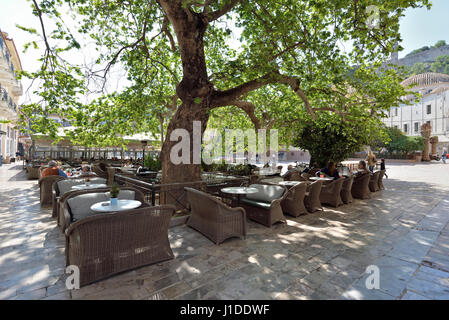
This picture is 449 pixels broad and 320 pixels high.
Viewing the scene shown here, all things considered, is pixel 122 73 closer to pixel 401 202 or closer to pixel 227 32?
pixel 227 32

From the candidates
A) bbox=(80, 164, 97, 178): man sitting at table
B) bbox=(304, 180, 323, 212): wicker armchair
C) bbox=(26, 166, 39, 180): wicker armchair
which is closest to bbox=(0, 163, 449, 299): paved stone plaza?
bbox=(304, 180, 323, 212): wicker armchair

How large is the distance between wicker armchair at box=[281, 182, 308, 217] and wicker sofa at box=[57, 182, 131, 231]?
3350 mm

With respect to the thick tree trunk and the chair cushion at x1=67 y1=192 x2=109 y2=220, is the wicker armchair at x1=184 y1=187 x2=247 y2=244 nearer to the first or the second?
the thick tree trunk

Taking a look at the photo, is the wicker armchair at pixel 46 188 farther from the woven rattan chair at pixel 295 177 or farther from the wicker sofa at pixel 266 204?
the woven rattan chair at pixel 295 177

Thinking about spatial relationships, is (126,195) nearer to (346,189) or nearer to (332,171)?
(332,171)

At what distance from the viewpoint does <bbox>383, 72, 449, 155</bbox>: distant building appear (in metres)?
42.8

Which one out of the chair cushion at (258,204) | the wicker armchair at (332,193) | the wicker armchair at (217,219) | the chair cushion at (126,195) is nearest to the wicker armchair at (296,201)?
the chair cushion at (258,204)

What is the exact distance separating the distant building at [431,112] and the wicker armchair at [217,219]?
4746cm

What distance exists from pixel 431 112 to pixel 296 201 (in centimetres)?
5715

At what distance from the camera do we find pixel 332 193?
261 inches

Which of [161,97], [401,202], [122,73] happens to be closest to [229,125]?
[161,97]

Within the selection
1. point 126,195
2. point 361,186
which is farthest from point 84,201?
point 361,186

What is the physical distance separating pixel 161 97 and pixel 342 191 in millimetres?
6723

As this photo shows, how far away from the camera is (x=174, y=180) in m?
5.94
